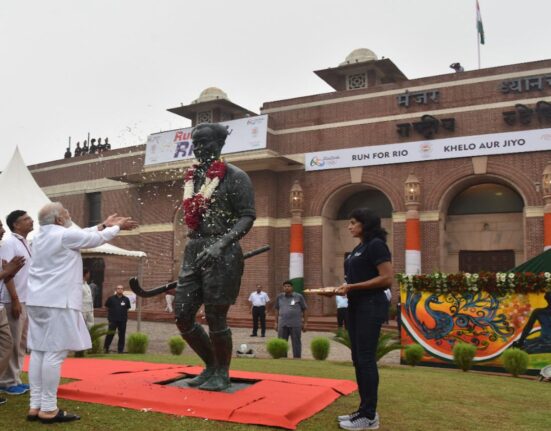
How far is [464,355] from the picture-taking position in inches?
384

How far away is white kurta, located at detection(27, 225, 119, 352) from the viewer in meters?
4.63

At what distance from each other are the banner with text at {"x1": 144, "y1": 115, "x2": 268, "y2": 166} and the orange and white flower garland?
58.2 ft

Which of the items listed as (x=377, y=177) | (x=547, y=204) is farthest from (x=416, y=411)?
(x=377, y=177)

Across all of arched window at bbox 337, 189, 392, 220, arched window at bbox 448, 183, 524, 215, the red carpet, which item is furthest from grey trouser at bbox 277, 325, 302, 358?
arched window at bbox 448, 183, 524, 215

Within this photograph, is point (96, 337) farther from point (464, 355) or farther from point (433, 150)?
point (433, 150)

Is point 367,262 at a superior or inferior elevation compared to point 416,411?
superior

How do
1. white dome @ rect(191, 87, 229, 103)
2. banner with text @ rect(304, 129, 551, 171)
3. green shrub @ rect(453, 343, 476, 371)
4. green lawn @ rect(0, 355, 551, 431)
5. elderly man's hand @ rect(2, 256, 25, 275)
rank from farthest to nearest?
white dome @ rect(191, 87, 229, 103) → banner with text @ rect(304, 129, 551, 171) → green shrub @ rect(453, 343, 476, 371) → elderly man's hand @ rect(2, 256, 25, 275) → green lawn @ rect(0, 355, 551, 431)

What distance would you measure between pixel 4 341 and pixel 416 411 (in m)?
3.99

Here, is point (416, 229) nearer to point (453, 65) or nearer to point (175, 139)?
point (453, 65)

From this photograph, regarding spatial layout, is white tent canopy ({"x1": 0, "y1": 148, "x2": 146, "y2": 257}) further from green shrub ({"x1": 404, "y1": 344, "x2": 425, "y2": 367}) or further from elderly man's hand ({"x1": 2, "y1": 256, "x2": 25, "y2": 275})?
elderly man's hand ({"x1": 2, "y1": 256, "x2": 25, "y2": 275})

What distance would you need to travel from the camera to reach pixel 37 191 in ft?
55.9

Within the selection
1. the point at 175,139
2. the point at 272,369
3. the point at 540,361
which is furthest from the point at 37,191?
the point at 540,361

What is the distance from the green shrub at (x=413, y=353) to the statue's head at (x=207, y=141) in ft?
19.2

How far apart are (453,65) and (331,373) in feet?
68.4
